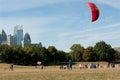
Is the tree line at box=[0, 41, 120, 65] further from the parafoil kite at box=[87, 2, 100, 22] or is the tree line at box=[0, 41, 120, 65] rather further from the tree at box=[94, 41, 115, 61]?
the parafoil kite at box=[87, 2, 100, 22]

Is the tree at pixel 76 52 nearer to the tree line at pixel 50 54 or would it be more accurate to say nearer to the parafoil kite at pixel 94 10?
the tree line at pixel 50 54

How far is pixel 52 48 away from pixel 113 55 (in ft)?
120

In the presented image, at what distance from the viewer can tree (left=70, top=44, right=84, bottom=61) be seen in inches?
6983

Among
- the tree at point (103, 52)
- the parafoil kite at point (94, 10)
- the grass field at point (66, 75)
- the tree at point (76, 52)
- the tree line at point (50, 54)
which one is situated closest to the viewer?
the grass field at point (66, 75)

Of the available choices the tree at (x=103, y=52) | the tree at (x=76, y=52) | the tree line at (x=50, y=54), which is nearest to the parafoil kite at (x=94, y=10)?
the tree line at (x=50, y=54)

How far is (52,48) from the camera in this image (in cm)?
16925

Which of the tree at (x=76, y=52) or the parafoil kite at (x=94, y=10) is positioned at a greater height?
the tree at (x=76, y=52)

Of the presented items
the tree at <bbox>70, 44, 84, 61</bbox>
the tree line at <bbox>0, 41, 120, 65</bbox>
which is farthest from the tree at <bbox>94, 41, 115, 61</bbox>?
the tree at <bbox>70, 44, 84, 61</bbox>

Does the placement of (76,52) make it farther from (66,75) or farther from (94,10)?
(66,75)

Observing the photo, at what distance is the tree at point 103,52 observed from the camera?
6875 inches

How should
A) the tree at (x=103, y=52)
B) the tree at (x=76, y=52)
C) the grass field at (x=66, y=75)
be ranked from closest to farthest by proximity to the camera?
the grass field at (x=66, y=75) → the tree at (x=103, y=52) → the tree at (x=76, y=52)

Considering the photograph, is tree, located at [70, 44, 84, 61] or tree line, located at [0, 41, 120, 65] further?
tree, located at [70, 44, 84, 61]

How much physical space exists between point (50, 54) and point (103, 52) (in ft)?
95.5

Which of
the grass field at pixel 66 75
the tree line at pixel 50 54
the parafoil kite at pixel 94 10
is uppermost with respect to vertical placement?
the tree line at pixel 50 54
